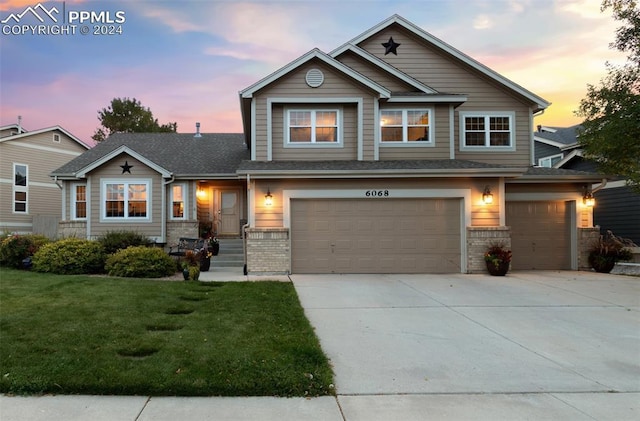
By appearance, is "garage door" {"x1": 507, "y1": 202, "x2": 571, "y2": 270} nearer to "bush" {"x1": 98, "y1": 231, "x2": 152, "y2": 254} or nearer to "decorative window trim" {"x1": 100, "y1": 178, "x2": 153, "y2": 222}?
"bush" {"x1": 98, "y1": 231, "x2": 152, "y2": 254}

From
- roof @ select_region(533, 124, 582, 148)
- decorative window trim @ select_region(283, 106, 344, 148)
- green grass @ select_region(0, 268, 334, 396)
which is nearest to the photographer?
green grass @ select_region(0, 268, 334, 396)

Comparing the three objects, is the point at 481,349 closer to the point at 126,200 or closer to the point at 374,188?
the point at 374,188

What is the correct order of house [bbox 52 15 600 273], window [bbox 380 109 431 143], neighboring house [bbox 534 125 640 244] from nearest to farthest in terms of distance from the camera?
house [bbox 52 15 600 273], window [bbox 380 109 431 143], neighboring house [bbox 534 125 640 244]

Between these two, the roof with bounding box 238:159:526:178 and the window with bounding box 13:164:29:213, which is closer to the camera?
the roof with bounding box 238:159:526:178

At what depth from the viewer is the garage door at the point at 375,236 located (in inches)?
475

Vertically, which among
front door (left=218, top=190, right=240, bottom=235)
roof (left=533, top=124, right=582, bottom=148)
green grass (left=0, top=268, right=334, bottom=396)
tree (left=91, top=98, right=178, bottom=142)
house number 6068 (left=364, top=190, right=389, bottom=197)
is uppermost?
tree (left=91, top=98, right=178, bottom=142)

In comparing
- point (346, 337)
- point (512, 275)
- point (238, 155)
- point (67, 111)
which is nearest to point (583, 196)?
point (512, 275)

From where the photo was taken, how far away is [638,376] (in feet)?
14.8

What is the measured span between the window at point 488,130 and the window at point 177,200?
1132 centimetres

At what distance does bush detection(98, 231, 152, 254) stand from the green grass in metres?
4.58

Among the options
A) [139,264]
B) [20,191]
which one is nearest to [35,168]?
[20,191]

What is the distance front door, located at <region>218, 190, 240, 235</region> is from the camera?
17.5 meters

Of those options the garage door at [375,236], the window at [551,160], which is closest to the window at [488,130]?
the garage door at [375,236]

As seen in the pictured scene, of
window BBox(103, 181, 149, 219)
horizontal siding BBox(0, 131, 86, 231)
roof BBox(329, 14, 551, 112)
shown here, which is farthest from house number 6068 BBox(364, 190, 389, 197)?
horizontal siding BBox(0, 131, 86, 231)
